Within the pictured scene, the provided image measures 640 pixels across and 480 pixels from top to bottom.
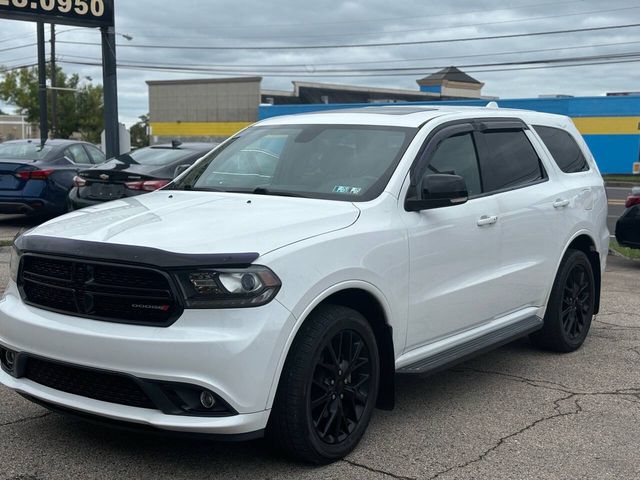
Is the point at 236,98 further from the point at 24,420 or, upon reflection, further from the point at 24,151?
the point at 24,420

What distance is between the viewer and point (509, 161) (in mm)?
5742

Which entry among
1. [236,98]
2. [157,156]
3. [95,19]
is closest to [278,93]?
[236,98]

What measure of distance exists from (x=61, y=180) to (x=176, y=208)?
31.9 feet

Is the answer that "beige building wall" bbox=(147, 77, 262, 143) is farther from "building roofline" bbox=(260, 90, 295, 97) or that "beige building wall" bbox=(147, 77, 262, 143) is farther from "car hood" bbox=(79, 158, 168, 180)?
"car hood" bbox=(79, 158, 168, 180)

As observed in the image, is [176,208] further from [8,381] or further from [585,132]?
[585,132]

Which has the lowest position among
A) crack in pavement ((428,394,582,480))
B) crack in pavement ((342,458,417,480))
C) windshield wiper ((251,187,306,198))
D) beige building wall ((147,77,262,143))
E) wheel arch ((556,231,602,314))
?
crack in pavement ((428,394,582,480))

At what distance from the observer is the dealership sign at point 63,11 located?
15852mm

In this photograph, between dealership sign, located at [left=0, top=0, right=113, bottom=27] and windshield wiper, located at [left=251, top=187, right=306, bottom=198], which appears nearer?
windshield wiper, located at [left=251, top=187, right=306, bottom=198]

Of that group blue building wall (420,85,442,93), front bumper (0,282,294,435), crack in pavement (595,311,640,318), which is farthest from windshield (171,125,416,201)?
blue building wall (420,85,442,93)

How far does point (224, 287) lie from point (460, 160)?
2.27 metres

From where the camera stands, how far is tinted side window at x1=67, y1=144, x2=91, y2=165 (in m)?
14.2

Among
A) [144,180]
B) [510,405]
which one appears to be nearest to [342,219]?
[510,405]

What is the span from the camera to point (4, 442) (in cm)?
425

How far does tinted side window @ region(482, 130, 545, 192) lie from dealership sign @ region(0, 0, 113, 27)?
12498 millimetres
